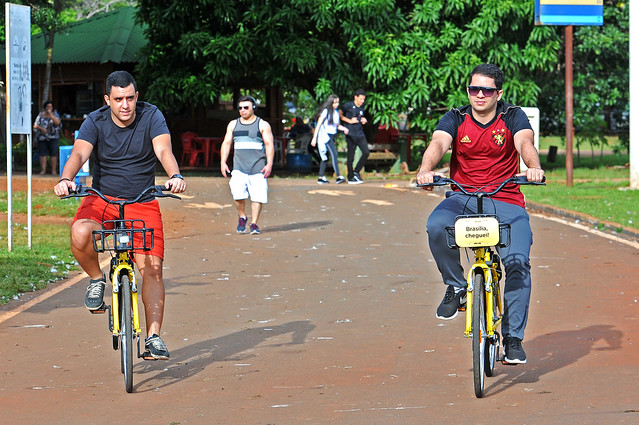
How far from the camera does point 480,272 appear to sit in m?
6.31

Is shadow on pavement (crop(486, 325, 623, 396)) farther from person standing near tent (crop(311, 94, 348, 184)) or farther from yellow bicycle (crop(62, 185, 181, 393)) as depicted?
person standing near tent (crop(311, 94, 348, 184))

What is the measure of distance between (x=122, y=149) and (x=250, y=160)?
7731mm

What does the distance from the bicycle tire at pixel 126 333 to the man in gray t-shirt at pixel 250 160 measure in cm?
809

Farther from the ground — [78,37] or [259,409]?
[78,37]

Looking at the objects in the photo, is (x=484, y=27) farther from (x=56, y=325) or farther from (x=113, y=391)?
(x=113, y=391)

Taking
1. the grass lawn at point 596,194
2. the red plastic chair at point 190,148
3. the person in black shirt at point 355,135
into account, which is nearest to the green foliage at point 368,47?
the person in black shirt at point 355,135

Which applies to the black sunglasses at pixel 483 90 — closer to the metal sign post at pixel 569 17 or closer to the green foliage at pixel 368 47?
the metal sign post at pixel 569 17

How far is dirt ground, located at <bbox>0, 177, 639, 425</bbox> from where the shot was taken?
6016 mm

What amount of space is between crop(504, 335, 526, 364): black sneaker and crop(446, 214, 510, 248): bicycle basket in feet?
2.19

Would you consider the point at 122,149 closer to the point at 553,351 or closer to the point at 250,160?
the point at 553,351

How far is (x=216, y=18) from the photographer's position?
27.4 metres

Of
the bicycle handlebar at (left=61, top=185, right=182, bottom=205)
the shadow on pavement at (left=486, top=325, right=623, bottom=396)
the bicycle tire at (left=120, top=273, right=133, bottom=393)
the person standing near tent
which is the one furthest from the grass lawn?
the bicycle tire at (left=120, top=273, right=133, bottom=393)

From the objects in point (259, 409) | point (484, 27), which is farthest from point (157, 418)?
point (484, 27)

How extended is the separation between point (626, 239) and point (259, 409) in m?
8.93
